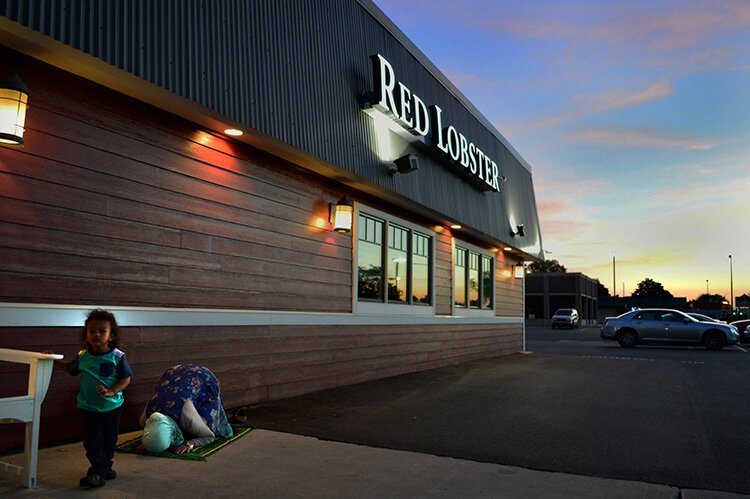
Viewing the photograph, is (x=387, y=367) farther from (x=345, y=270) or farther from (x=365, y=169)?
(x=365, y=169)

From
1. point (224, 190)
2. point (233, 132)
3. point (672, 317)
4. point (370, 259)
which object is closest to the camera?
point (233, 132)

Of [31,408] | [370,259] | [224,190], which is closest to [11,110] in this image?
[31,408]

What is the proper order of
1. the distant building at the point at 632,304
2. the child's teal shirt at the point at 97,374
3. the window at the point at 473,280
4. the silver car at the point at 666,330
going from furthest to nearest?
the distant building at the point at 632,304, the silver car at the point at 666,330, the window at the point at 473,280, the child's teal shirt at the point at 97,374

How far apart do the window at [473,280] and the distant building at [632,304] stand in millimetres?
71480

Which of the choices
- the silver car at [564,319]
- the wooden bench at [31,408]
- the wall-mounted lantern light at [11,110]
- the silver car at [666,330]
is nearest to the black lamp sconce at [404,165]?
the wall-mounted lantern light at [11,110]

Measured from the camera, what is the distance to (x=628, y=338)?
2292cm

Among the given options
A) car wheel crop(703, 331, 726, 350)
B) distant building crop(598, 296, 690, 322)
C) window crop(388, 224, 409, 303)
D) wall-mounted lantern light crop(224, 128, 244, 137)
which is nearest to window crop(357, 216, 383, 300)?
window crop(388, 224, 409, 303)

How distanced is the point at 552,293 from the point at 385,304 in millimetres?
54404

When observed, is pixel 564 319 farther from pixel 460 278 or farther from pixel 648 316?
pixel 460 278

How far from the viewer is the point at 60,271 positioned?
5.21m

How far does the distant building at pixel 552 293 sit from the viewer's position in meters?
61.2

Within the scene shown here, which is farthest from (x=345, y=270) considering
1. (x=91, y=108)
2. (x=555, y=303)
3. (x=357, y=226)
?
(x=555, y=303)

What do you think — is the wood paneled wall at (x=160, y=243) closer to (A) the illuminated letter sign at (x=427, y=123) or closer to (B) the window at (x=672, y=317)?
(A) the illuminated letter sign at (x=427, y=123)

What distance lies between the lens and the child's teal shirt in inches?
166
